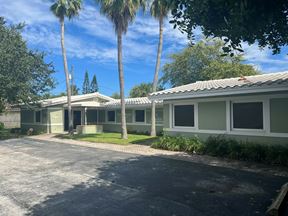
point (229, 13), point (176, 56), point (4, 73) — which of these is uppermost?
point (176, 56)

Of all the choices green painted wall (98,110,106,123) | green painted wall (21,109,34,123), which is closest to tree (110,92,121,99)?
green painted wall (21,109,34,123)

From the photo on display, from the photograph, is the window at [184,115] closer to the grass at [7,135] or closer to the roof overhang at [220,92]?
the roof overhang at [220,92]

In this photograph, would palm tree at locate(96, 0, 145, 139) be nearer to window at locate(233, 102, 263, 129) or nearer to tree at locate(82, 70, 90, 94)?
window at locate(233, 102, 263, 129)

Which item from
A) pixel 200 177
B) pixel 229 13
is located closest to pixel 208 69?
pixel 200 177

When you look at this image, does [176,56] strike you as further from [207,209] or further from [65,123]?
[207,209]

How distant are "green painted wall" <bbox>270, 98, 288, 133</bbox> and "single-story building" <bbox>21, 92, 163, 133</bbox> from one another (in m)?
11.3

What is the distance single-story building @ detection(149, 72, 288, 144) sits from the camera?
1043cm

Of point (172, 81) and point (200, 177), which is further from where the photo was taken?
point (172, 81)

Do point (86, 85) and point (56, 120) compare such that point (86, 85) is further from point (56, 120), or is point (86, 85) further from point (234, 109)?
point (234, 109)

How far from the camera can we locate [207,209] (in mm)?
5305

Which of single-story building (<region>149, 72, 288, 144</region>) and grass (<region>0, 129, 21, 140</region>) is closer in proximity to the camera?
single-story building (<region>149, 72, 288, 144</region>)

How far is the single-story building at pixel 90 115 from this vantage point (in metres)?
23.0

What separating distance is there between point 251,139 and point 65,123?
19391mm

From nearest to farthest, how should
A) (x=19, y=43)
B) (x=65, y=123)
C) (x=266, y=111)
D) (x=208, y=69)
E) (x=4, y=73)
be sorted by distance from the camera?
(x=266, y=111), (x=4, y=73), (x=19, y=43), (x=65, y=123), (x=208, y=69)
